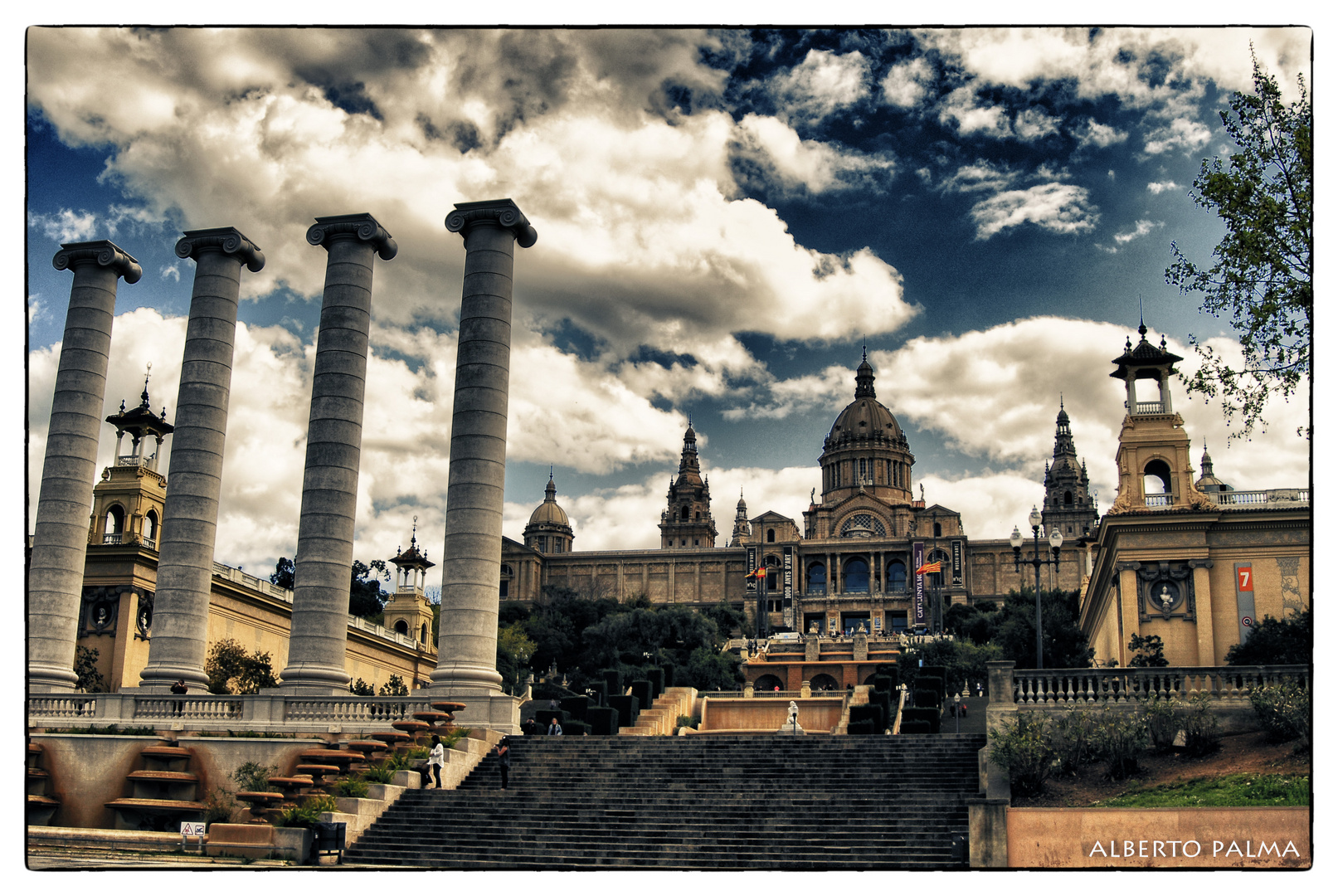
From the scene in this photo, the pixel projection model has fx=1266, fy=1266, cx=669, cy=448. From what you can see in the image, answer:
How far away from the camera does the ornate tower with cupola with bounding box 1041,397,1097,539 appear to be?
17750cm

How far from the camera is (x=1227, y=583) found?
4812cm

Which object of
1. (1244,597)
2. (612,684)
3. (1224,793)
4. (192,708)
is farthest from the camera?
(612,684)

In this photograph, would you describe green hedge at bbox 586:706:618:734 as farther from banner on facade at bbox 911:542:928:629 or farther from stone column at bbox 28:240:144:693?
banner on facade at bbox 911:542:928:629

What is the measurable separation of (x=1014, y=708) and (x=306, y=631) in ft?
64.9

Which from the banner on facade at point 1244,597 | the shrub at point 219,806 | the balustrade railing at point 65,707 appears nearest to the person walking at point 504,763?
the shrub at point 219,806

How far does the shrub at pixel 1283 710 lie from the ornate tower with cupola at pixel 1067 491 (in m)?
153

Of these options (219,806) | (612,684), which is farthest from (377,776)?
(612,684)

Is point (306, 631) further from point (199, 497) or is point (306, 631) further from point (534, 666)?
point (534, 666)

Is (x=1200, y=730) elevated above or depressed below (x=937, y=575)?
below

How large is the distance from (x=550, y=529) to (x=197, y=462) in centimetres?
15234

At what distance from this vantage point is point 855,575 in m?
163

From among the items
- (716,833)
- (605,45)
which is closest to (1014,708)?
(716,833)

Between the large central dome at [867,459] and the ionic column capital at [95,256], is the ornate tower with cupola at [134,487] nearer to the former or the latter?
the ionic column capital at [95,256]

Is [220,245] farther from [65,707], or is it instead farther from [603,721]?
[603,721]
